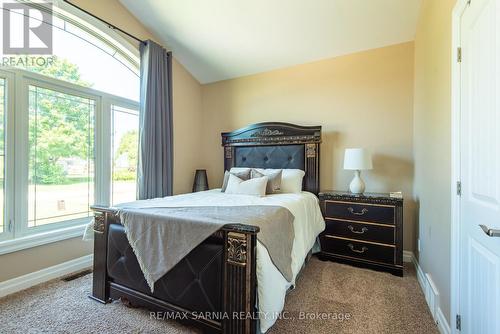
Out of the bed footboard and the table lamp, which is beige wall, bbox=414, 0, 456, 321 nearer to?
the table lamp

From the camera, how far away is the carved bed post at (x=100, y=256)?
195cm

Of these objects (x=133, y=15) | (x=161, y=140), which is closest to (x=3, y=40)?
(x=133, y=15)

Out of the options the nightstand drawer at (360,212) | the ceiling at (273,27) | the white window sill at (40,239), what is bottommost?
the white window sill at (40,239)

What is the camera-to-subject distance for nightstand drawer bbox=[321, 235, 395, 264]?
2543 mm

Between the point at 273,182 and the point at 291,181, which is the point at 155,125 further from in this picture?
the point at 291,181

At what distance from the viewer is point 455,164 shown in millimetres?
1438

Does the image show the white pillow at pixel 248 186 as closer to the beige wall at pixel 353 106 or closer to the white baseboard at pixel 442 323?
the beige wall at pixel 353 106

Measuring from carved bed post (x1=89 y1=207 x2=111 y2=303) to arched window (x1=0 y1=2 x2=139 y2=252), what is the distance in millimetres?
880

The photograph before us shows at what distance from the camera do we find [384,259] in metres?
2.55

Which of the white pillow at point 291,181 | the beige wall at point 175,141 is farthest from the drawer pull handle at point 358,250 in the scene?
the beige wall at point 175,141

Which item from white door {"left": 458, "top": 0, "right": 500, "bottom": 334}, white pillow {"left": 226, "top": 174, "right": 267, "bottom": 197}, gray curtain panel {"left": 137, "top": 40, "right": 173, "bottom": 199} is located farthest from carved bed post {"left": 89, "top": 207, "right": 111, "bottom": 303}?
white door {"left": 458, "top": 0, "right": 500, "bottom": 334}

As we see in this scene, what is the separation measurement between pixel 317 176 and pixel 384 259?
1235 millimetres

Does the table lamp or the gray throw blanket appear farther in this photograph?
the table lamp

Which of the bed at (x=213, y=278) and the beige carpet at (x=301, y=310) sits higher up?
the bed at (x=213, y=278)
